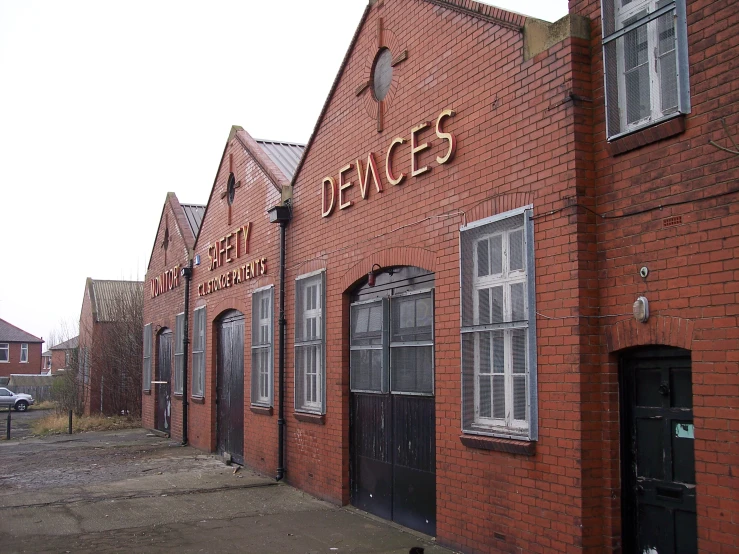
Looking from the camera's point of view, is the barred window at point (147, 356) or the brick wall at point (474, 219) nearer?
the brick wall at point (474, 219)

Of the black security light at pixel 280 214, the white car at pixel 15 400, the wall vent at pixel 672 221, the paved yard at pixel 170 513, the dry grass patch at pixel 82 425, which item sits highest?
the black security light at pixel 280 214

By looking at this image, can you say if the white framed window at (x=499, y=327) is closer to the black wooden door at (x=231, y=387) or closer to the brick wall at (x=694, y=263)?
the brick wall at (x=694, y=263)

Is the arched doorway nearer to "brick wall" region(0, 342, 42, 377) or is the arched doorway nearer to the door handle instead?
the door handle

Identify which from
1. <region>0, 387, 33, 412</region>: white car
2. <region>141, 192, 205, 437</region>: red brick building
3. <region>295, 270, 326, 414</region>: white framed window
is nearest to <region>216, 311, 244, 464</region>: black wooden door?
<region>141, 192, 205, 437</region>: red brick building

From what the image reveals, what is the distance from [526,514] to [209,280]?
39.5 ft

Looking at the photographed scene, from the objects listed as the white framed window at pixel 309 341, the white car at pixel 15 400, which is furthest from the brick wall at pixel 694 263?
Answer: the white car at pixel 15 400

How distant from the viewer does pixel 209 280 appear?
57.2ft

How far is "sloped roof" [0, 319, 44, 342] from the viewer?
6626 cm

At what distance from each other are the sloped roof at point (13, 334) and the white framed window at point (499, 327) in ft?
219

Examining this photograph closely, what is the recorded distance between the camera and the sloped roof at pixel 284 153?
595 inches

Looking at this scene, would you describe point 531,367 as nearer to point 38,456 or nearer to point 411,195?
point 411,195

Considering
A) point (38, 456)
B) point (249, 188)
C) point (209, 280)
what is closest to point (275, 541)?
point (249, 188)

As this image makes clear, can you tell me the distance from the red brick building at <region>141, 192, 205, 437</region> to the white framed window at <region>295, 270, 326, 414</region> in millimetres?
7769

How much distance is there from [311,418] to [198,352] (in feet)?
25.0
